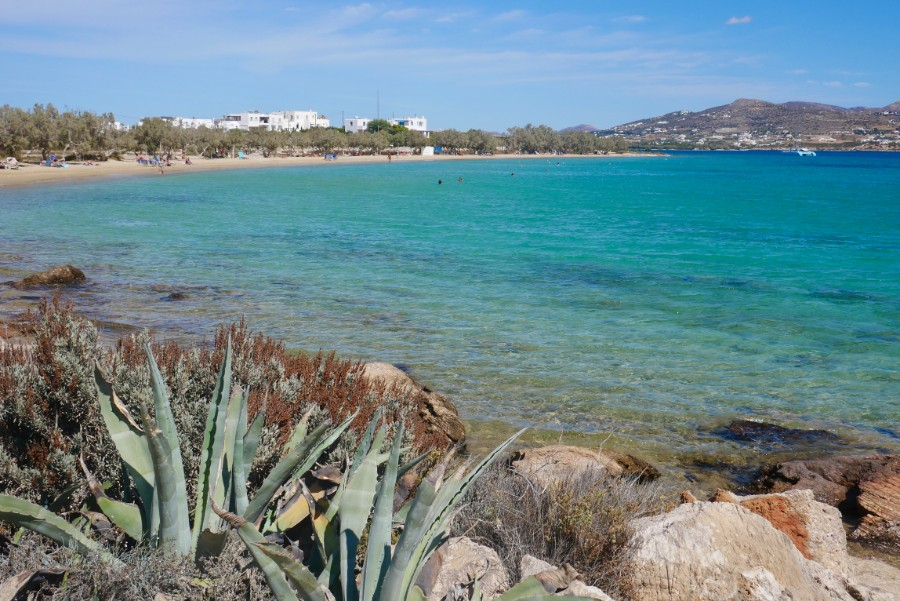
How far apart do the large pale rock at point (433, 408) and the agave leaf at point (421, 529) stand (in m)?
4.61

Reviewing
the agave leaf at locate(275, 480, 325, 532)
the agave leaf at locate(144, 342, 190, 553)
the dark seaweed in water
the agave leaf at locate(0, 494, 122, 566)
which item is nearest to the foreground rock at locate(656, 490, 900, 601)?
the agave leaf at locate(275, 480, 325, 532)

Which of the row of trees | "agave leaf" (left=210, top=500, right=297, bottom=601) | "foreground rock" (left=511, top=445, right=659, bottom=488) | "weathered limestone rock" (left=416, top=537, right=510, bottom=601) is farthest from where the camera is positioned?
the row of trees

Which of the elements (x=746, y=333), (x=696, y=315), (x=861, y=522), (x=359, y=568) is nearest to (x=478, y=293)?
(x=696, y=315)

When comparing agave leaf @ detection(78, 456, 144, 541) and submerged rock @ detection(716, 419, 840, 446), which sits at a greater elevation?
agave leaf @ detection(78, 456, 144, 541)

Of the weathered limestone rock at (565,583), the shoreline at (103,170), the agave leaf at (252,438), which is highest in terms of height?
the shoreline at (103,170)

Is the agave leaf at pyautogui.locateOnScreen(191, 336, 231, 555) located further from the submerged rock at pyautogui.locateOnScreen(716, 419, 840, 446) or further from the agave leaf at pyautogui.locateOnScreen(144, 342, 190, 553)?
the submerged rock at pyautogui.locateOnScreen(716, 419, 840, 446)

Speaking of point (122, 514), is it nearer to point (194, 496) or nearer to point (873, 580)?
point (194, 496)

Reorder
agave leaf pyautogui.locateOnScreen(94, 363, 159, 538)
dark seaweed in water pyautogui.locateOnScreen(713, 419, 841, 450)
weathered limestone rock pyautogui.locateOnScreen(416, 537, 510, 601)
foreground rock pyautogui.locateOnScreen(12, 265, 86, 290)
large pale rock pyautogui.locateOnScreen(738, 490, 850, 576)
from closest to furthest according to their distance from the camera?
1. agave leaf pyautogui.locateOnScreen(94, 363, 159, 538)
2. weathered limestone rock pyautogui.locateOnScreen(416, 537, 510, 601)
3. large pale rock pyautogui.locateOnScreen(738, 490, 850, 576)
4. dark seaweed in water pyautogui.locateOnScreen(713, 419, 841, 450)
5. foreground rock pyautogui.locateOnScreen(12, 265, 86, 290)

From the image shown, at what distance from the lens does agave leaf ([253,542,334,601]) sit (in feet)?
8.56

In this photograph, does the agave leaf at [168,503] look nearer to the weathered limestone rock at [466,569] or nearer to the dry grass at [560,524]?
the weathered limestone rock at [466,569]

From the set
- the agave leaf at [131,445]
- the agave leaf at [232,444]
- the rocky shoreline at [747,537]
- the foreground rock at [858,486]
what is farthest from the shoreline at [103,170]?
the agave leaf at [232,444]

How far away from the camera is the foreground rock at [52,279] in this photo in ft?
56.7

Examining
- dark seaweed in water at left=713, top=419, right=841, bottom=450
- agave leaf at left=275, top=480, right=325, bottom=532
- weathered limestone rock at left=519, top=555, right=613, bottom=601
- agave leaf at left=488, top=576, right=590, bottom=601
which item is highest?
agave leaf at left=275, top=480, right=325, bottom=532

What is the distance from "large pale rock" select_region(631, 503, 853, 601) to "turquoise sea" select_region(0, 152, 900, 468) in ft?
14.6
